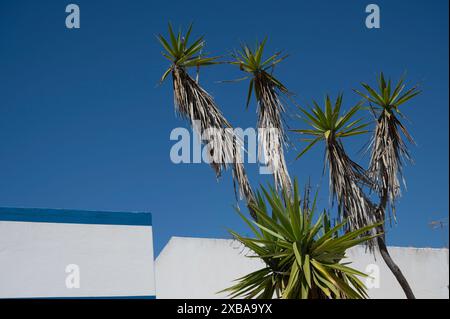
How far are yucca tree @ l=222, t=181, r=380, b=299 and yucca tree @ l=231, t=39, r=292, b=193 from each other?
6.10 ft

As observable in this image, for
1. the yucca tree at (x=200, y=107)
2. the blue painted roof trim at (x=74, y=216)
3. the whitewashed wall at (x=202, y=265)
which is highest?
the yucca tree at (x=200, y=107)

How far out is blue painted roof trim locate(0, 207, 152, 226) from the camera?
11422 millimetres

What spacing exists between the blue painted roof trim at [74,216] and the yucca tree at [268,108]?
10.2 ft

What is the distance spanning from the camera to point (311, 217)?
815cm

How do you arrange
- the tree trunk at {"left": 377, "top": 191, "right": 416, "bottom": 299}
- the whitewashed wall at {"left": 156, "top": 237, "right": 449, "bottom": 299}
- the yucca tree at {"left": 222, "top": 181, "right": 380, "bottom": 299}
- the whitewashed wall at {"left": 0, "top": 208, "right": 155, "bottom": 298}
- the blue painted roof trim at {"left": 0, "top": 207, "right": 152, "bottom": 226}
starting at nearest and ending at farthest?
the yucca tree at {"left": 222, "top": 181, "right": 380, "bottom": 299}
the tree trunk at {"left": 377, "top": 191, "right": 416, "bottom": 299}
the whitewashed wall at {"left": 0, "top": 208, "right": 155, "bottom": 298}
the blue painted roof trim at {"left": 0, "top": 207, "right": 152, "bottom": 226}
the whitewashed wall at {"left": 156, "top": 237, "right": 449, "bottom": 299}

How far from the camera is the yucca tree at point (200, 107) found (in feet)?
34.0

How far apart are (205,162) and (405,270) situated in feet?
25.5

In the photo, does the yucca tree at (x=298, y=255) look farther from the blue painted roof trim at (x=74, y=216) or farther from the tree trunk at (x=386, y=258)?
the blue painted roof trim at (x=74, y=216)

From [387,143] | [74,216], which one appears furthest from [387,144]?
[74,216]

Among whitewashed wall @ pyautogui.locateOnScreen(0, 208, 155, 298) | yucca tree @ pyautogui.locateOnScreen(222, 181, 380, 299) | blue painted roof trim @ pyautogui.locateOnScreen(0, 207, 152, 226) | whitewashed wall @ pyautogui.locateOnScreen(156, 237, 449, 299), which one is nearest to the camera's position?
yucca tree @ pyautogui.locateOnScreen(222, 181, 380, 299)

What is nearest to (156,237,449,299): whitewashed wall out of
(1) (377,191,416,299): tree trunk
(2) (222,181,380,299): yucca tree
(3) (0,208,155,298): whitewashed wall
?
(3) (0,208,155,298): whitewashed wall

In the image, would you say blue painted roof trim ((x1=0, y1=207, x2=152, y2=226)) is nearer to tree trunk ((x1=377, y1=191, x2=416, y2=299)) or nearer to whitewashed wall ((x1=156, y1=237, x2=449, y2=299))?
whitewashed wall ((x1=156, y1=237, x2=449, y2=299))

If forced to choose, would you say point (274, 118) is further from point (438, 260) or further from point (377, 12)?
point (438, 260)

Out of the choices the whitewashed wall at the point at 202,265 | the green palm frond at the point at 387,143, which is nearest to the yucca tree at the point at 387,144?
the green palm frond at the point at 387,143
